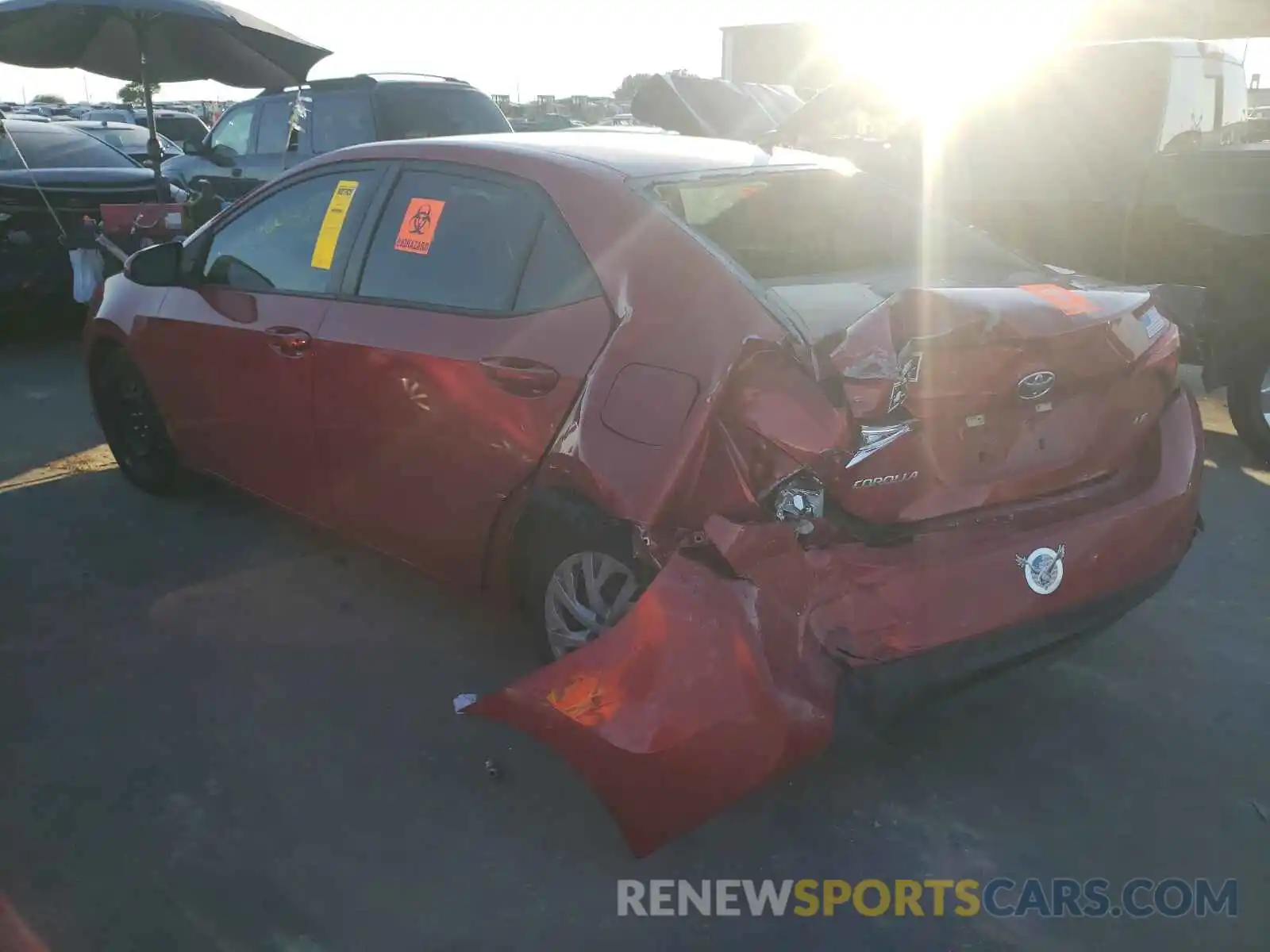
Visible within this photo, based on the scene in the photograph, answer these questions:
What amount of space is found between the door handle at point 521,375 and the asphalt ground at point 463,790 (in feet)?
3.23

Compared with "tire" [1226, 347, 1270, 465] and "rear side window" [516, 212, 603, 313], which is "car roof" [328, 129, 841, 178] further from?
"tire" [1226, 347, 1270, 465]

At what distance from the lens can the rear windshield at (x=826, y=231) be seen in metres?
3.15

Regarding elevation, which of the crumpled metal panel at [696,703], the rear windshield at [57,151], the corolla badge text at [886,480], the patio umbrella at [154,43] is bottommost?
the crumpled metal panel at [696,703]

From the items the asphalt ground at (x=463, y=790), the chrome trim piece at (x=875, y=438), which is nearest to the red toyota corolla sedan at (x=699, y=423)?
the chrome trim piece at (x=875, y=438)

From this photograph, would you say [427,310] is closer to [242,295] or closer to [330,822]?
[242,295]

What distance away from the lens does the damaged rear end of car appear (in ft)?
8.15

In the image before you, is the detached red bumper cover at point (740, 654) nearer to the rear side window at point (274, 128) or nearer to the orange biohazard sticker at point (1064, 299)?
the orange biohazard sticker at point (1064, 299)

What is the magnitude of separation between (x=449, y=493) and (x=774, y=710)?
135 centimetres

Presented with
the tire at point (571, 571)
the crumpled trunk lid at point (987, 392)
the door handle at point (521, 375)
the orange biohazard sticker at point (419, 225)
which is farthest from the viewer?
the orange biohazard sticker at point (419, 225)

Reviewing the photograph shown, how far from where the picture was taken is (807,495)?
256cm

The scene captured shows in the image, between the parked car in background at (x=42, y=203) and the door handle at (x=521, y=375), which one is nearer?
the door handle at (x=521, y=375)

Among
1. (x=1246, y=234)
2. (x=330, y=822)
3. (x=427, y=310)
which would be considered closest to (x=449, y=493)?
(x=427, y=310)

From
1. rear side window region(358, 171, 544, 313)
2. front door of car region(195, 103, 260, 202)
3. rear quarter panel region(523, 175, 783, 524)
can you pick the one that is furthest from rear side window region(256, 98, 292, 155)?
rear quarter panel region(523, 175, 783, 524)

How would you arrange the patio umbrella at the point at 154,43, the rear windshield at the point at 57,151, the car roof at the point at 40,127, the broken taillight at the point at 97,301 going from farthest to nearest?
1. the car roof at the point at 40,127
2. the rear windshield at the point at 57,151
3. the patio umbrella at the point at 154,43
4. the broken taillight at the point at 97,301
